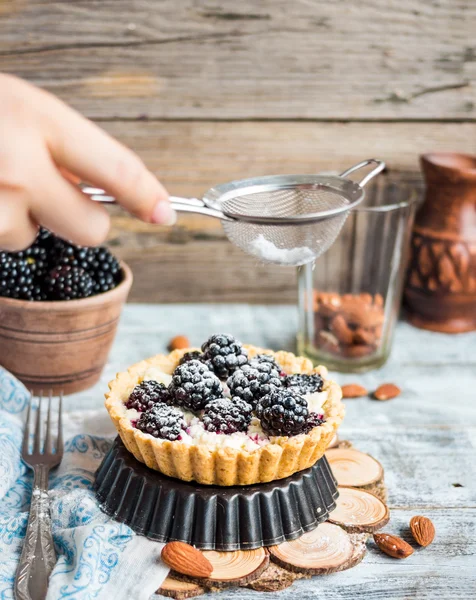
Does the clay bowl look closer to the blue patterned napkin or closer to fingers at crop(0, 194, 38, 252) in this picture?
the blue patterned napkin

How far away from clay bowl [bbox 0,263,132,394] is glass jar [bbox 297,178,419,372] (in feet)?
1.50

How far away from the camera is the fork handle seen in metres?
1.03

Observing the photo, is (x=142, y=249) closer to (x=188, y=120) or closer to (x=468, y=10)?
(x=188, y=120)

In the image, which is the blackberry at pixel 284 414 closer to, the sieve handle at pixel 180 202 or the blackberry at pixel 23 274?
the sieve handle at pixel 180 202

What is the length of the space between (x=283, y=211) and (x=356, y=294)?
1.72ft

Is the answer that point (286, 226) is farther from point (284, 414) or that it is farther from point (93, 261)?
point (93, 261)

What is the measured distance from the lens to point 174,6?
1863mm

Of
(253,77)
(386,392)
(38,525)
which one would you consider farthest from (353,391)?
(253,77)

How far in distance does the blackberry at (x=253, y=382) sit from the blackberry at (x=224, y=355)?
29mm

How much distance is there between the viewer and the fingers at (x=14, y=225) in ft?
2.64

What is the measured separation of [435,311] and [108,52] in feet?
3.50

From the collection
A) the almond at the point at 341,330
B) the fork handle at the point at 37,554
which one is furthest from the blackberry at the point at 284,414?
the almond at the point at 341,330

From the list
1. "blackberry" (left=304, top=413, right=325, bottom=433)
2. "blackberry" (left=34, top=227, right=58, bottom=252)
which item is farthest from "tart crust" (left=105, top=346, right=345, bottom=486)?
"blackberry" (left=34, top=227, right=58, bottom=252)

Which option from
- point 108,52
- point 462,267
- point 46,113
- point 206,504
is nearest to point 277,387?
point 206,504
